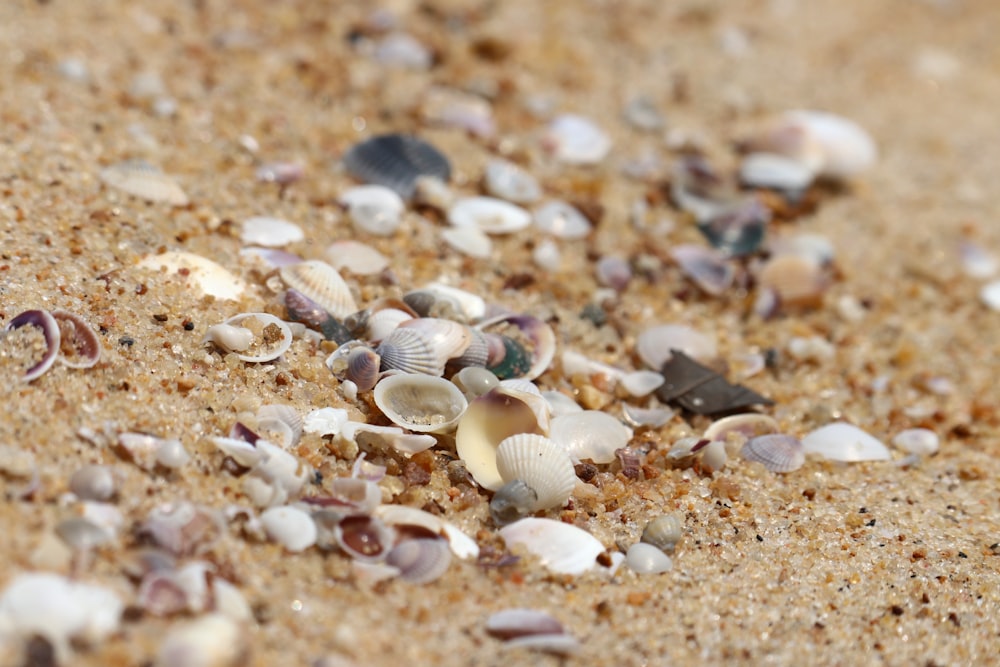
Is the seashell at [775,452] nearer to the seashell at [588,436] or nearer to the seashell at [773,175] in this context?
the seashell at [588,436]

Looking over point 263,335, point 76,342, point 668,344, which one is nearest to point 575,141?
point 668,344

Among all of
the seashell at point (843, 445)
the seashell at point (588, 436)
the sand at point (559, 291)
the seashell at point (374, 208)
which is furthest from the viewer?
the seashell at point (374, 208)

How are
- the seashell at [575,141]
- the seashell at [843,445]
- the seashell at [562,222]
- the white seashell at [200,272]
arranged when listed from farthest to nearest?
the seashell at [575,141] → the seashell at [562,222] → the seashell at [843,445] → the white seashell at [200,272]

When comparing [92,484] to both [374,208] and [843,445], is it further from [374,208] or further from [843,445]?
[843,445]

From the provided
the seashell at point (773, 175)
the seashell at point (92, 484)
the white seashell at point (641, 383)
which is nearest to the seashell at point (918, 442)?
the white seashell at point (641, 383)

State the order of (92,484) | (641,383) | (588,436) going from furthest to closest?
1. (641,383)
2. (588,436)
3. (92,484)

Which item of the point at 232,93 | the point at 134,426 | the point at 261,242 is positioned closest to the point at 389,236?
the point at 261,242

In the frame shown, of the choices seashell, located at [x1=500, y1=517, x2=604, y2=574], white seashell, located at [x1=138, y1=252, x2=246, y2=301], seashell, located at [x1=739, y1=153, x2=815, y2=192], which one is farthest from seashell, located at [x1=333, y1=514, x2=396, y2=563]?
seashell, located at [x1=739, y1=153, x2=815, y2=192]
